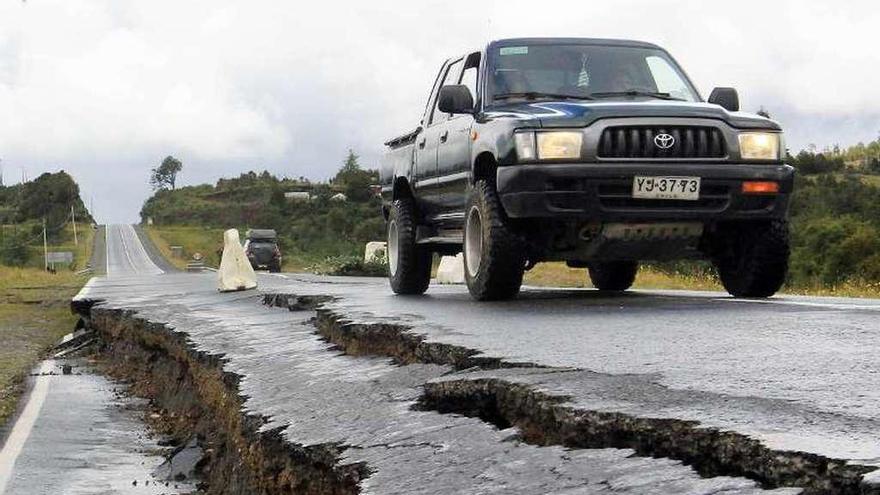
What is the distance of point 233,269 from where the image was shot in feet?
54.0

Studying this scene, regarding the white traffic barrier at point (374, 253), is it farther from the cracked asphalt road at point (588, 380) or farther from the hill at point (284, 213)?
the cracked asphalt road at point (588, 380)

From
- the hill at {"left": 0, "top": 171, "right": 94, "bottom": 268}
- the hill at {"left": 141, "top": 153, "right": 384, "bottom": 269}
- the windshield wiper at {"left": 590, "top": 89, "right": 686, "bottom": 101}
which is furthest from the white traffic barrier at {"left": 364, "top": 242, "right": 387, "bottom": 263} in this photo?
the hill at {"left": 0, "top": 171, "right": 94, "bottom": 268}

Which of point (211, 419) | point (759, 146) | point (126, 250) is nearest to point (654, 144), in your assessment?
point (759, 146)

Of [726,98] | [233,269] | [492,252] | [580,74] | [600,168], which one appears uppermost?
[580,74]

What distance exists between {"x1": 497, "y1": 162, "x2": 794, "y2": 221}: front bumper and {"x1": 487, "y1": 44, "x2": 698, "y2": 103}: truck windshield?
3.63 feet

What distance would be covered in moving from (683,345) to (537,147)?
8.27 feet

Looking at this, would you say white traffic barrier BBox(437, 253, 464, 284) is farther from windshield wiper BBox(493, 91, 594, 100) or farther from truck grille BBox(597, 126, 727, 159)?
truck grille BBox(597, 126, 727, 159)

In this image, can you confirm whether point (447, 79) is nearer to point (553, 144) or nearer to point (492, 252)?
point (492, 252)

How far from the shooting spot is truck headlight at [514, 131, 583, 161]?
316 inches

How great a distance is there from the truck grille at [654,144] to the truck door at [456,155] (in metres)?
1.31

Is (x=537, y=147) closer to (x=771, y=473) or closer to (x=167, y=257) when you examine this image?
(x=771, y=473)

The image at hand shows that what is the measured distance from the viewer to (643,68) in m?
9.46

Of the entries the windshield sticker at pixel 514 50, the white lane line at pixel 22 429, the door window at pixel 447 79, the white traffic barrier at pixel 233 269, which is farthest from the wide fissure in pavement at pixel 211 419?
the windshield sticker at pixel 514 50

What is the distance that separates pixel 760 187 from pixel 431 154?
2913 millimetres
